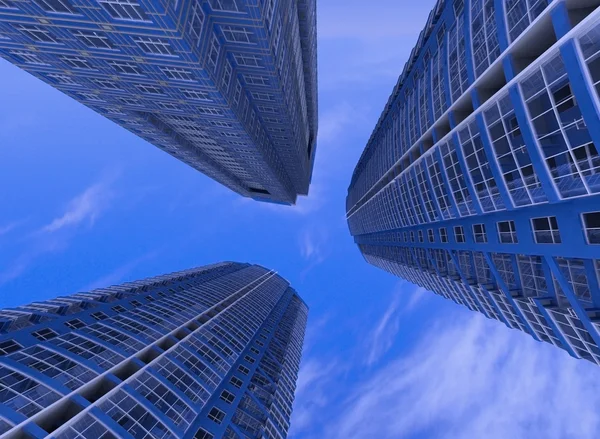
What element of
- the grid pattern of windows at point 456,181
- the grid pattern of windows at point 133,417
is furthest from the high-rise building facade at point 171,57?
the grid pattern of windows at point 133,417

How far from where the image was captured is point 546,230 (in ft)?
86.5

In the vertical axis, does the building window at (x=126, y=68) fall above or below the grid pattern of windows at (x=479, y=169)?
above

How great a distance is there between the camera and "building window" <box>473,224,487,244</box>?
36.5 m

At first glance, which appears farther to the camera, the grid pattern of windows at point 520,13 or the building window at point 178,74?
the building window at point 178,74

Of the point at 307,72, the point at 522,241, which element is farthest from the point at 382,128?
the point at 522,241

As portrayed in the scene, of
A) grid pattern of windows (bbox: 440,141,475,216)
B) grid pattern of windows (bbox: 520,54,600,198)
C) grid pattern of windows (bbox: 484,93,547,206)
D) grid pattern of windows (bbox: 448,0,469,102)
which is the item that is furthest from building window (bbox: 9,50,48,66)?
grid pattern of windows (bbox: 520,54,600,198)

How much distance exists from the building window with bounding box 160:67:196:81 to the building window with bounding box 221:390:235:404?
4996 cm

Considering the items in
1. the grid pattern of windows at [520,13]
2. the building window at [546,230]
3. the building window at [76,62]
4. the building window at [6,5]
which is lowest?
the building window at [546,230]

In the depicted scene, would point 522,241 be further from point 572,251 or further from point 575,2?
point 575,2

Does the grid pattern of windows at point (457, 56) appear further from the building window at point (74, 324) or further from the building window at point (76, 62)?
the building window at point (74, 324)

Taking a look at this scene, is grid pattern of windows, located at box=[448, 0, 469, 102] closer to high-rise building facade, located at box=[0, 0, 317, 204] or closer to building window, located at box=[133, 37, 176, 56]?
high-rise building facade, located at box=[0, 0, 317, 204]

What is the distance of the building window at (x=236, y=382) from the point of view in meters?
52.3

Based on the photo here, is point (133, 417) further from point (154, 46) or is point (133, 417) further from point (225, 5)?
point (225, 5)

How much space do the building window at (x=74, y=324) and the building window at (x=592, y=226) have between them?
208 feet
